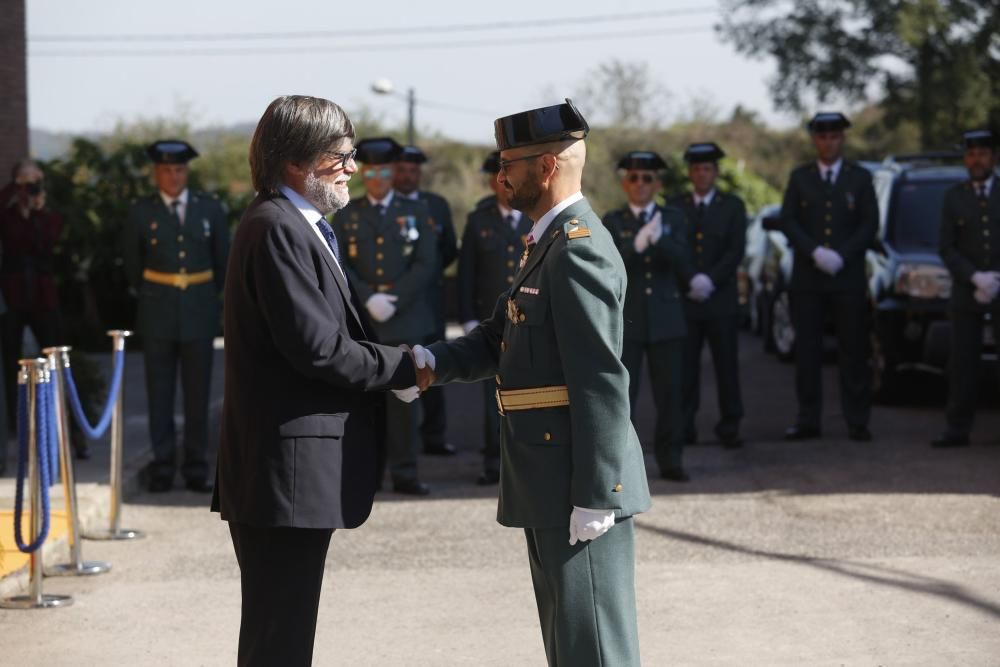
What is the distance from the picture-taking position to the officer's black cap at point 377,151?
9422mm

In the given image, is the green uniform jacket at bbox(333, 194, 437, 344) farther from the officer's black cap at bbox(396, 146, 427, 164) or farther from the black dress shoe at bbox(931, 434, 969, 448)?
the black dress shoe at bbox(931, 434, 969, 448)

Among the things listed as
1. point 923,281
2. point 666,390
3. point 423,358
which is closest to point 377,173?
point 666,390

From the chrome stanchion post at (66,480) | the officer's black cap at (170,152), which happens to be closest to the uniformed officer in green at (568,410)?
the chrome stanchion post at (66,480)

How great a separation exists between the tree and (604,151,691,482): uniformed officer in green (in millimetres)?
21595

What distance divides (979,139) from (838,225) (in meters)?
1.15

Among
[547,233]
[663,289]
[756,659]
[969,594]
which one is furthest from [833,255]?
[547,233]

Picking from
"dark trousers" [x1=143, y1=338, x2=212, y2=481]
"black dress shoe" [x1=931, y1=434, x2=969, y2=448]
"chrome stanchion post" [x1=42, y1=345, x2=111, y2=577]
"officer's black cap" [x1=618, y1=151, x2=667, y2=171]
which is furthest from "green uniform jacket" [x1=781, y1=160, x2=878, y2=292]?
"chrome stanchion post" [x1=42, y1=345, x2=111, y2=577]

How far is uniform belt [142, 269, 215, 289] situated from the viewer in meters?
9.52

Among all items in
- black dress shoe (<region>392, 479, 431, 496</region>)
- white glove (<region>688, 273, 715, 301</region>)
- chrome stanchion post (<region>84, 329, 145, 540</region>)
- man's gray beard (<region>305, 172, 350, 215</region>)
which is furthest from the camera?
white glove (<region>688, 273, 715, 301</region>)

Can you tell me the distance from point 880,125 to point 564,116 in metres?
33.0

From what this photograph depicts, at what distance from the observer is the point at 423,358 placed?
463 centimetres

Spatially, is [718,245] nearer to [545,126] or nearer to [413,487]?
[413,487]

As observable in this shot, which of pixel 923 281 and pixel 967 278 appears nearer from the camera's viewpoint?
pixel 967 278

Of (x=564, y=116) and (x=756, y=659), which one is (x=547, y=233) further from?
(x=756, y=659)
